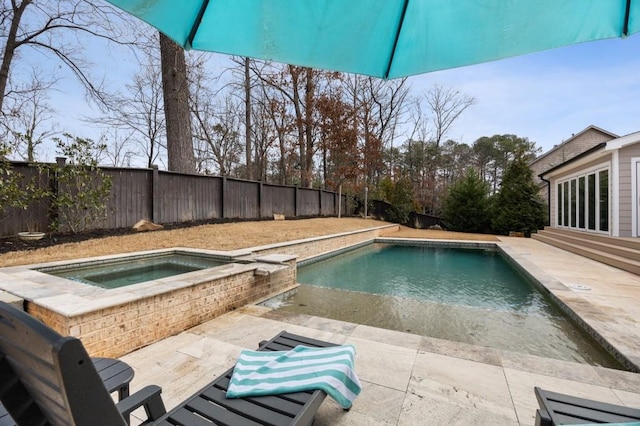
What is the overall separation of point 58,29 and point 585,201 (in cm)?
1772

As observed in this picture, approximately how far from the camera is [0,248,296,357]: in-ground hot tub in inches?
112

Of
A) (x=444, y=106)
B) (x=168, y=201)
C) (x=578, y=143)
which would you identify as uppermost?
(x=444, y=106)

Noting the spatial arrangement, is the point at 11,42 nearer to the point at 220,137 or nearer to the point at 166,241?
the point at 166,241

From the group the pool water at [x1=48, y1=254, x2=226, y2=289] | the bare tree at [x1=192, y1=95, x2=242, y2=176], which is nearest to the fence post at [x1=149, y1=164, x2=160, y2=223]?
the pool water at [x1=48, y1=254, x2=226, y2=289]

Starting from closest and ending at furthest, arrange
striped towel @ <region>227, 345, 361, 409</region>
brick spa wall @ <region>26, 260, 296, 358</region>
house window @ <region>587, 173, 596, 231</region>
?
striped towel @ <region>227, 345, 361, 409</region> → brick spa wall @ <region>26, 260, 296, 358</region> → house window @ <region>587, 173, 596, 231</region>

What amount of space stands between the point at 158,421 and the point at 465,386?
2133 millimetres

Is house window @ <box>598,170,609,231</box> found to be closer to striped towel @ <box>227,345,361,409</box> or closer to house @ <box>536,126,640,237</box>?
house @ <box>536,126,640,237</box>

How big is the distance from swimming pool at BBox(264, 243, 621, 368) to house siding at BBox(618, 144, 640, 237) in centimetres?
284

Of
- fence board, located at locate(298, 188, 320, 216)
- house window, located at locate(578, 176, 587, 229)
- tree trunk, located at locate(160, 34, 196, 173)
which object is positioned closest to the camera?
tree trunk, located at locate(160, 34, 196, 173)

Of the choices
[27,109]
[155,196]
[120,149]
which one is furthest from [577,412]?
[120,149]

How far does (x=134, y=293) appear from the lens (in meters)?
3.26

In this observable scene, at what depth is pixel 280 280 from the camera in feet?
18.2

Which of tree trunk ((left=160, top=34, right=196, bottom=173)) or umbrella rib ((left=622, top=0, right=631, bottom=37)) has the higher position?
tree trunk ((left=160, top=34, right=196, bottom=173))

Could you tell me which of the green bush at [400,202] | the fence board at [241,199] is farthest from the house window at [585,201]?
the fence board at [241,199]
